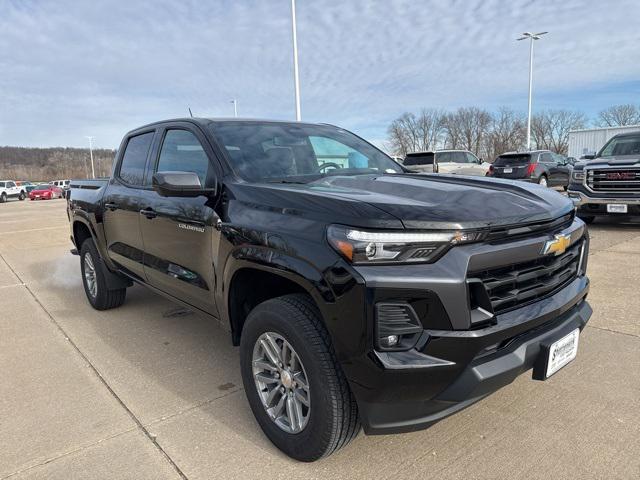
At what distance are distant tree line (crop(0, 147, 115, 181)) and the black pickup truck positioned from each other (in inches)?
4764

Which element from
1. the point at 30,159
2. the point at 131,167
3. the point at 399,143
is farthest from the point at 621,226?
the point at 30,159

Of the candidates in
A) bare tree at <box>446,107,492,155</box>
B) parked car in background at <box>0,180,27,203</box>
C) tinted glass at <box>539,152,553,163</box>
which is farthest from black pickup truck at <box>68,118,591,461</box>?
bare tree at <box>446,107,492,155</box>

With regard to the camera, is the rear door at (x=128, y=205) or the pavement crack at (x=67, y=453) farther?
the rear door at (x=128, y=205)

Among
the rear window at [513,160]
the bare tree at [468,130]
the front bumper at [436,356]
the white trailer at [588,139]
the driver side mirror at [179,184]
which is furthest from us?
the bare tree at [468,130]

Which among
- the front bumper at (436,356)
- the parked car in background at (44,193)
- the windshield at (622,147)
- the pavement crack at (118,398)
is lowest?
the parked car in background at (44,193)

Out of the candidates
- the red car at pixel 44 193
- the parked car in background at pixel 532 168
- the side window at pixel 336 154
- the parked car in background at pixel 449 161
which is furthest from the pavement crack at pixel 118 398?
the red car at pixel 44 193

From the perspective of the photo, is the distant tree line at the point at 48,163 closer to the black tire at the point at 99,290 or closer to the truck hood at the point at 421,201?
the black tire at the point at 99,290

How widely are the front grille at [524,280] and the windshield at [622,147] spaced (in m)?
8.37

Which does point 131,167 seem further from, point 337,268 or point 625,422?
point 625,422

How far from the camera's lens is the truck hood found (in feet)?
6.64

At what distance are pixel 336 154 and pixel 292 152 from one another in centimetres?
40

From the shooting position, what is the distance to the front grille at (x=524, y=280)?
207cm

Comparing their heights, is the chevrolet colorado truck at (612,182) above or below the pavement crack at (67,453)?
above

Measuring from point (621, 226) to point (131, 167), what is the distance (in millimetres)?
8941
